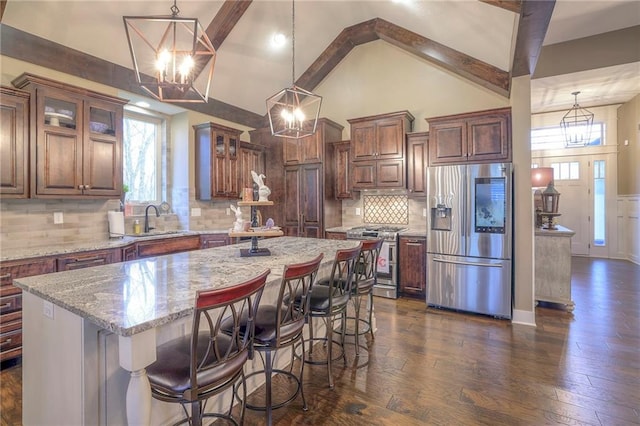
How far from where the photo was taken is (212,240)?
15.0 feet

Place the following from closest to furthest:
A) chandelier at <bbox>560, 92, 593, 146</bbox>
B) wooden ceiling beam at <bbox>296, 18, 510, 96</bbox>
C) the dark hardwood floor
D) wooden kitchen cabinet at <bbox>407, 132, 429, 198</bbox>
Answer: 1. the dark hardwood floor
2. wooden ceiling beam at <bbox>296, 18, 510, 96</bbox>
3. wooden kitchen cabinet at <bbox>407, 132, 429, 198</bbox>
4. chandelier at <bbox>560, 92, 593, 146</bbox>

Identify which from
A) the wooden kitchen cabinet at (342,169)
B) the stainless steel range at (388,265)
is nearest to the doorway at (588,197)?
the stainless steel range at (388,265)

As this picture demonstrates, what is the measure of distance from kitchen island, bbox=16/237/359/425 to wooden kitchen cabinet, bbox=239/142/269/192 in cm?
347

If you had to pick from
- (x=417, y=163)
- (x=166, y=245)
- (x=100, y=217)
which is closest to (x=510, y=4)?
(x=417, y=163)

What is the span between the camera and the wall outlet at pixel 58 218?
3365 millimetres

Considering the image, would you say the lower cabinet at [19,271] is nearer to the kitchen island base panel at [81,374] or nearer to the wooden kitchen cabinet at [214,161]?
the kitchen island base panel at [81,374]

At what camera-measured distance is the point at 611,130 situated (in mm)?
7121

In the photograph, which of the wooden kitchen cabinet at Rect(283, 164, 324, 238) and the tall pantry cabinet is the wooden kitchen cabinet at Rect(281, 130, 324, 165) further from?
the wooden kitchen cabinet at Rect(283, 164, 324, 238)

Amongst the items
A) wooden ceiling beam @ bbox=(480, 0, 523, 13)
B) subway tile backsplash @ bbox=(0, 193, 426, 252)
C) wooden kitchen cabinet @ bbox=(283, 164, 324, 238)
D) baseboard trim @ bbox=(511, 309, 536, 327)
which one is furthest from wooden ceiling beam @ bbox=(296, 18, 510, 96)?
baseboard trim @ bbox=(511, 309, 536, 327)

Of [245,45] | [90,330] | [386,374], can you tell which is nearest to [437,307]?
[386,374]

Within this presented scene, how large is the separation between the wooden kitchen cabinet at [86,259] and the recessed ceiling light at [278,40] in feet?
11.8

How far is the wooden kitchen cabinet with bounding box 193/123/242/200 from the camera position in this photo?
189 inches

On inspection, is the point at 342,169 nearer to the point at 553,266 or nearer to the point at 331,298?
the point at 553,266

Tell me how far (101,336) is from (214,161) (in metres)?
3.69
